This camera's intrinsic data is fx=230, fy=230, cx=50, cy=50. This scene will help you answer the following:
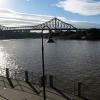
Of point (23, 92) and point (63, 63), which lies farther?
point (63, 63)

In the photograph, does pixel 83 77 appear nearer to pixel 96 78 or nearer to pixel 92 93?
pixel 96 78

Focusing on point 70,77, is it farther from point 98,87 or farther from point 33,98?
point 33,98

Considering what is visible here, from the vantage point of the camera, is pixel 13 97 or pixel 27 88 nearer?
pixel 13 97

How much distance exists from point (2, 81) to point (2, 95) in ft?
18.3

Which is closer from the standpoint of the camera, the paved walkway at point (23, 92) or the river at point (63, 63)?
the paved walkway at point (23, 92)

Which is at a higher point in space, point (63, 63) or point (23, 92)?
point (23, 92)

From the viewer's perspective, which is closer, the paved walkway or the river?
the paved walkway

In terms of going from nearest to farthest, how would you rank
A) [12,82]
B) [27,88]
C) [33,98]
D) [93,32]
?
1. [33,98]
2. [27,88]
3. [12,82]
4. [93,32]

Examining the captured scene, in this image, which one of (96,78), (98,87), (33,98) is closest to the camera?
(33,98)

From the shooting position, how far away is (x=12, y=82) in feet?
89.6

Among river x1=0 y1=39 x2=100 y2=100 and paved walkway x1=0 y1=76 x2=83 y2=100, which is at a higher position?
paved walkway x1=0 y1=76 x2=83 y2=100

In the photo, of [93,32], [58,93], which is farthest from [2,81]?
[93,32]

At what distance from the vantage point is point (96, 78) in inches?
1460

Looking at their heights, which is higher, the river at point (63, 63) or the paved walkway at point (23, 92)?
the paved walkway at point (23, 92)
